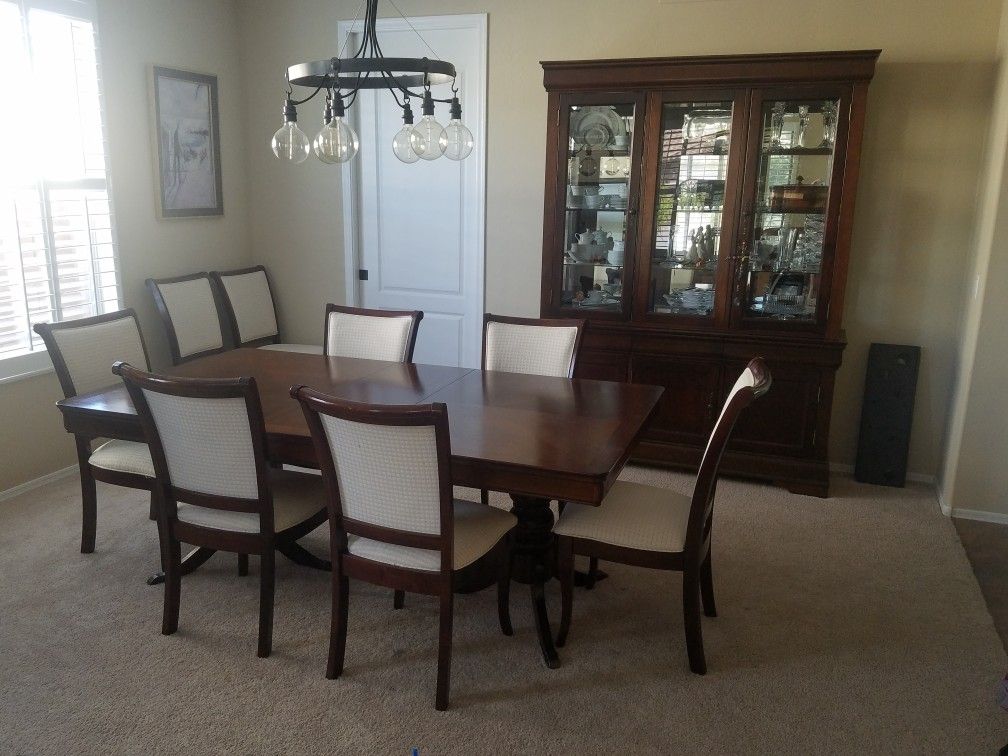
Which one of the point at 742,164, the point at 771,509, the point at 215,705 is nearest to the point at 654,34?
the point at 742,164

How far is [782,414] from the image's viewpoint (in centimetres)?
395

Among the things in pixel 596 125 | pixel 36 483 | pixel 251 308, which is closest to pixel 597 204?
pixel 596 125

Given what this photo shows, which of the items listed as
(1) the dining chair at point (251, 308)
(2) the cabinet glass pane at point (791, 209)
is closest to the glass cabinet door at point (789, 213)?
(2) the cabinet glass pane at point (791, 209)

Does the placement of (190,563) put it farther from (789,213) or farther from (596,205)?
(789,213)

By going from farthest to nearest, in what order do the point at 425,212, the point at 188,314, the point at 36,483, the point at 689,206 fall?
1. the point at 425,212
2. the point at 188,314
3. the point at 689,206
4. the point at 36,483

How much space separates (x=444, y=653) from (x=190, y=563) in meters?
1.28

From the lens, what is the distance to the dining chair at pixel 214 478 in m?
2.34

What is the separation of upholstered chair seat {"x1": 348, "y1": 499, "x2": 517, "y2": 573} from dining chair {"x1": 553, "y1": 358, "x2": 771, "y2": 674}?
0.20 meters

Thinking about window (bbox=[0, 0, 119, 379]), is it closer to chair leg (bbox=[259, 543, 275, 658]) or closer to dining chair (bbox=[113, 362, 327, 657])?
dining chair (bbox=[113, 362, 327, 657])

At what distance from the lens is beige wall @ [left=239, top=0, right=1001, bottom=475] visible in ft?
12.4

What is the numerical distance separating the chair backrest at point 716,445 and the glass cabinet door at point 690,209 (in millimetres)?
1622

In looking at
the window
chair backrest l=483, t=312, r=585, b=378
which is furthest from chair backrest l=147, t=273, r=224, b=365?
chair backrest l=483, t=312, r=585, b=378

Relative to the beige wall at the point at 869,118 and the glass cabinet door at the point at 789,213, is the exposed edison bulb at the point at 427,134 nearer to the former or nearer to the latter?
the glass cabinet door at the point at 789,213

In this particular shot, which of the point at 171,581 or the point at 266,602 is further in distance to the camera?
the point at 171,581
